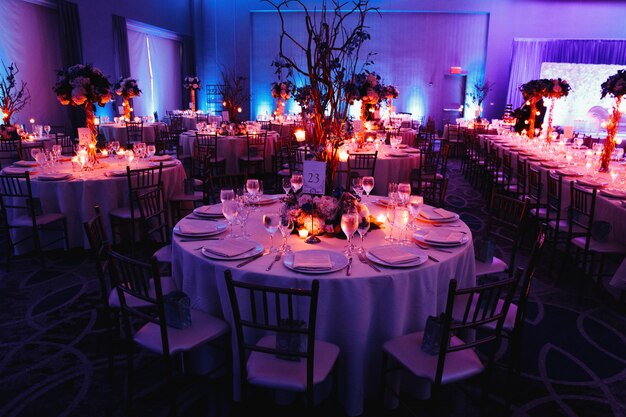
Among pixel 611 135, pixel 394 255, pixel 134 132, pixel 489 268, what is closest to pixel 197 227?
pixel 394 255

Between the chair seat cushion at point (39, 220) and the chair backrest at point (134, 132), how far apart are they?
5.56 m

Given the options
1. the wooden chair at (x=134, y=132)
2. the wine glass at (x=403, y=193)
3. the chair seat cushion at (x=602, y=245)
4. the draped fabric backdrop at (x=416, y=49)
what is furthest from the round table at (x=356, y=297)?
the draped fabric backdrop at (x=416, y=49)

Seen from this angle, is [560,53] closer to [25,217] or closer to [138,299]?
[25,217]

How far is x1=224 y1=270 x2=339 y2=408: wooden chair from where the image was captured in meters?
1.90

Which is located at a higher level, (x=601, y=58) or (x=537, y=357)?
(x=601, y=58)

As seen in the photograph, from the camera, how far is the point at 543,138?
832cm

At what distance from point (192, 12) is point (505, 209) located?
631 inches

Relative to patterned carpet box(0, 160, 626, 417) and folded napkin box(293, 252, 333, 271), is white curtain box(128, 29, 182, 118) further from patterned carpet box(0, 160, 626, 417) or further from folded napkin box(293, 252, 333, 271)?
folded napkin box(293, 252, 333, 271)

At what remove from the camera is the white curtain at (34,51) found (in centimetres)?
977

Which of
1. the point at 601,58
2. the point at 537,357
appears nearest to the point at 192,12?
the point at 601,58

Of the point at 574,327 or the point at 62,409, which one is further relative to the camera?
the point at 574,327

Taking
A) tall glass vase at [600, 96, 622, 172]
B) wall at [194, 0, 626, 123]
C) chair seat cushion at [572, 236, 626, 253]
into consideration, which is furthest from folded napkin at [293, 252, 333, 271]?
wall at [194, 0, 626, 123]

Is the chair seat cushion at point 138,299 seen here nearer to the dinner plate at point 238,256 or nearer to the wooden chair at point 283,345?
the dinner plate at point 238,256

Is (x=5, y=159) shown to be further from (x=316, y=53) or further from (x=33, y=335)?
(x=316, y=53)
